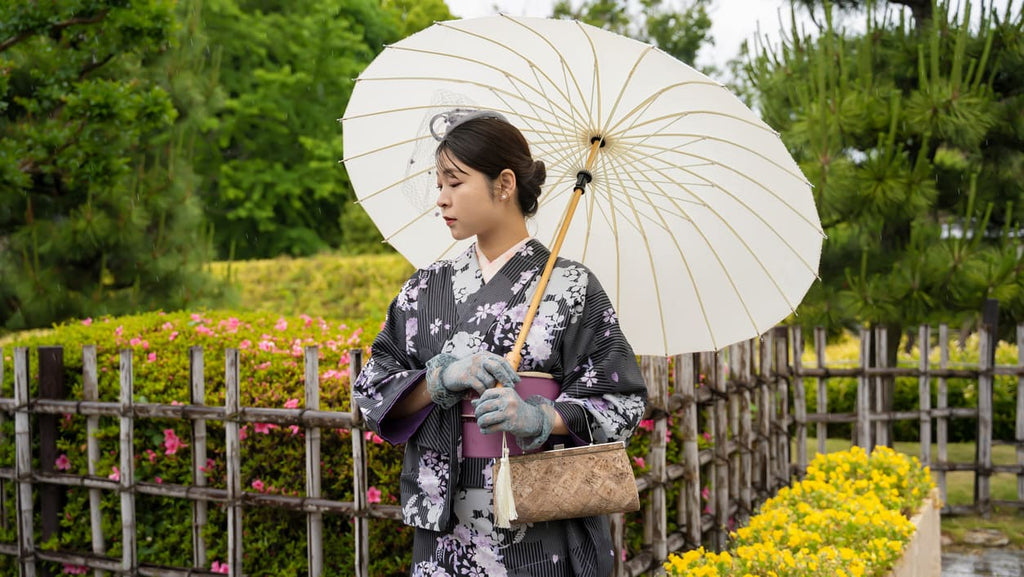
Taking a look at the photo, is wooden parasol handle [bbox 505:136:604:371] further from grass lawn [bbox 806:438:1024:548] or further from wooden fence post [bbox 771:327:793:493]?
grass lawn [bbox 806:438:1024:548]

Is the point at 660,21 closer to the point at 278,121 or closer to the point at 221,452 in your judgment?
the point at 278,121

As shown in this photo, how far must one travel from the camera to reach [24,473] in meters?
4.65

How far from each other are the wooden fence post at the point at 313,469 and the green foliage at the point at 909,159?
17.1 feet

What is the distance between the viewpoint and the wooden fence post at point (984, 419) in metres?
7.52

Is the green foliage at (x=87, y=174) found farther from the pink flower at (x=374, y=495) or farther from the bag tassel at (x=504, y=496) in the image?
the bag tassel at (x=504, y=496)

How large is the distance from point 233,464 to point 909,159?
22.5 feet

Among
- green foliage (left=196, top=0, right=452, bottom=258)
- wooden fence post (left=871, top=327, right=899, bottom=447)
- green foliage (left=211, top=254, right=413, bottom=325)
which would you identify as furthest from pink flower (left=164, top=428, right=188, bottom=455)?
green foliage (left=196, top=0, right=452, bottom=258)

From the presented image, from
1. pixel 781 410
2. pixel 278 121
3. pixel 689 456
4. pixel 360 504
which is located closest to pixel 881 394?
pixel 781 410

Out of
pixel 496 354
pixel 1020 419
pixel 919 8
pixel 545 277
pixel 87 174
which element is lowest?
pixel 1020 419

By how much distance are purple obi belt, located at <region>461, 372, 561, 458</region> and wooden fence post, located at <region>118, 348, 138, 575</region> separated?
2.49 m

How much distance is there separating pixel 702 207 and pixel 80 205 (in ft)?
22.6

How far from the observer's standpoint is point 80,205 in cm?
812

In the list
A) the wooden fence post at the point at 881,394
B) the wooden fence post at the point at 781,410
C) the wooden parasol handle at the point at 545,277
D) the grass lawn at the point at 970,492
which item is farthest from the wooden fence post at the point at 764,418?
the wooden parasol handle at the point at 545,277

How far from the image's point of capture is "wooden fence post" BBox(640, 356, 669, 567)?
162 inches
